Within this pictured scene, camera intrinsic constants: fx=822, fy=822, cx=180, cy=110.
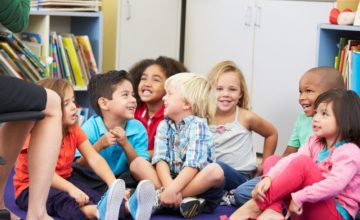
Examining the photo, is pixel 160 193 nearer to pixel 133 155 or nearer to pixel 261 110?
pixel 133 155

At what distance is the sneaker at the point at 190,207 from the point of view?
2.95 metres

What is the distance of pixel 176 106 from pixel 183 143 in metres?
0.15

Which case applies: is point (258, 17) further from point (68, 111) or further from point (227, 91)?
point (68, 111)

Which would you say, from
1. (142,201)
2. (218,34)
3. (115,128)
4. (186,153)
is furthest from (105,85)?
(218,34)

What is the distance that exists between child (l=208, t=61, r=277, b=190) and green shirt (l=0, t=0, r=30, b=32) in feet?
4.03

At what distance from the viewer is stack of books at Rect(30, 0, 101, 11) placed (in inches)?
161

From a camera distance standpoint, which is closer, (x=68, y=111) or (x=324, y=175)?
(x=324, y=175)

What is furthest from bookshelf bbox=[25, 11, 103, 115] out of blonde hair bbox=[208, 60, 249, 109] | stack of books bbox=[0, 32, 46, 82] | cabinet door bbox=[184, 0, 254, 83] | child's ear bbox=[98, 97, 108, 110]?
blonde hair bbox=[208, 60, 249, 109]

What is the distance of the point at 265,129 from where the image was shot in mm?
3463

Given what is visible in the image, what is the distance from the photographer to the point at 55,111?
2.57 metres

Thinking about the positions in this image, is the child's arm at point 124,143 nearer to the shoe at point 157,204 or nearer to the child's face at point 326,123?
the shoe at point 157,204

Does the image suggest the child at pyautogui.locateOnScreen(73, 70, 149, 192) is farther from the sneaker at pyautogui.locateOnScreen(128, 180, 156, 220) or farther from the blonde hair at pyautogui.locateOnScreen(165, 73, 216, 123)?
the sneaker at pyautogui.locateOnScreen(128, 180, 156, 220)

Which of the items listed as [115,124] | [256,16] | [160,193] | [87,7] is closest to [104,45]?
[87,7]

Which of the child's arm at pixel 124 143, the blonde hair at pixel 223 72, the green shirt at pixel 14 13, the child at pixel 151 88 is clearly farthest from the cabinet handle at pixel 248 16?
the green shirt at pixel 14 13
